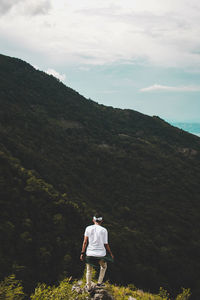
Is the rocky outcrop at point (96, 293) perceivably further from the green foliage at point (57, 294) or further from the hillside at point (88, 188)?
the hillside at point (88, 188)

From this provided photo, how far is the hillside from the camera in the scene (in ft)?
101

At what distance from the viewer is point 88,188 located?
2687 inches

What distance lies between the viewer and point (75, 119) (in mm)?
114938

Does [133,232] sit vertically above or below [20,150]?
below

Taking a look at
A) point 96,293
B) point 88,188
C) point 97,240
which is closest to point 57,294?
point 96,293

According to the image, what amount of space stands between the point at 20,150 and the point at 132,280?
40.8 m

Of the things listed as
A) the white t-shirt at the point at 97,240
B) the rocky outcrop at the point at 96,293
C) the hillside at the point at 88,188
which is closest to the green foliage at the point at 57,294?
the rocky outcrop at the point at 96,293

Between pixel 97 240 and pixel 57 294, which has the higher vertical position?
pixel 97 240

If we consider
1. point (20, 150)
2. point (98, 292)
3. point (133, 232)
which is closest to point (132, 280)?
point (133, 232)

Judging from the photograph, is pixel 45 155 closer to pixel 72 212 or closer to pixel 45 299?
pixel 72 212

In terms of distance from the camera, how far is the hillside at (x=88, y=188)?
3078cm

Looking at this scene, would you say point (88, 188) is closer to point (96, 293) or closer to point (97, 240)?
point (96, 293)

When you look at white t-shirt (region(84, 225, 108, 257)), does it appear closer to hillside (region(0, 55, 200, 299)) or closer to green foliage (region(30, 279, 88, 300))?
green foliage (region(30, 279, 88, 300))

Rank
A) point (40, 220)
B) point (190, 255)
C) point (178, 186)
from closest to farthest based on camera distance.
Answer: point (40, 220), point (190, 255), point (178, 186)
